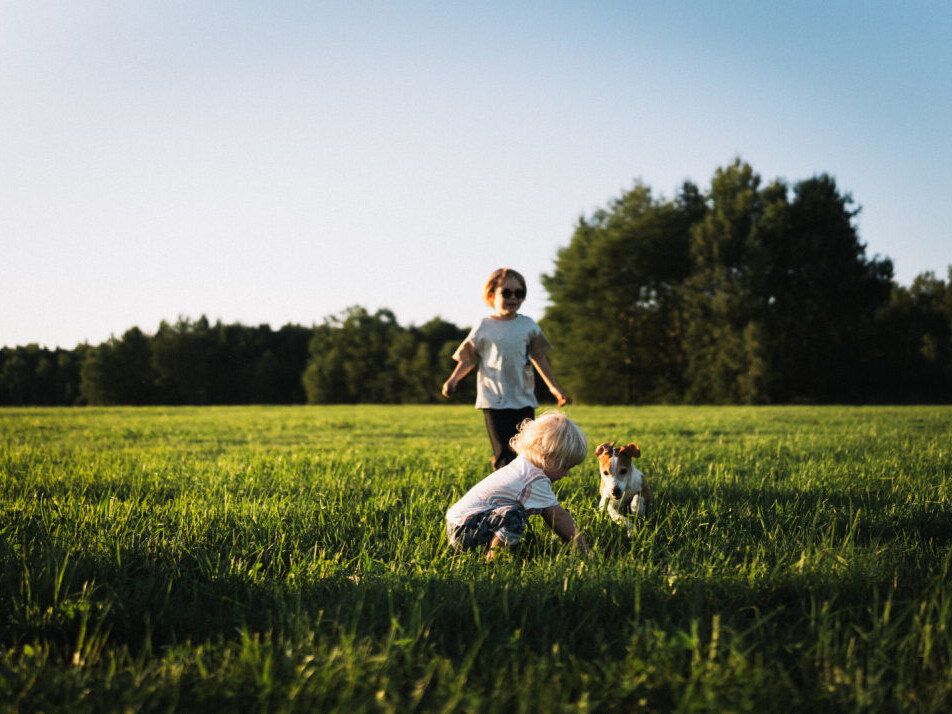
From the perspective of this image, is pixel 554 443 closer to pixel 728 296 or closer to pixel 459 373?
pixel 459 373

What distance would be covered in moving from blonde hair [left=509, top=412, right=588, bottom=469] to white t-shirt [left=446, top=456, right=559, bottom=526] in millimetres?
127

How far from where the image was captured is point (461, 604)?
2.31 m

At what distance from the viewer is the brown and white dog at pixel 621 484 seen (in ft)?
12.4

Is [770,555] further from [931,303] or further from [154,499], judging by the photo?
[931,303]

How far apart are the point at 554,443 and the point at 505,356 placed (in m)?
1.42

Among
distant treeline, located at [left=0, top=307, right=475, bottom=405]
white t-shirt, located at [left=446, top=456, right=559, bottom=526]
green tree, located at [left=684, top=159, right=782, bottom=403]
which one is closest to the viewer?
white t-shirt, located at [left=446, top=456, right=559, bottom=526]

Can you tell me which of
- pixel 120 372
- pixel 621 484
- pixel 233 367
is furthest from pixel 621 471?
pixel 233 367

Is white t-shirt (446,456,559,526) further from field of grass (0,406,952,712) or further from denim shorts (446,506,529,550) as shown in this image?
field of grass (0,406,952,712)

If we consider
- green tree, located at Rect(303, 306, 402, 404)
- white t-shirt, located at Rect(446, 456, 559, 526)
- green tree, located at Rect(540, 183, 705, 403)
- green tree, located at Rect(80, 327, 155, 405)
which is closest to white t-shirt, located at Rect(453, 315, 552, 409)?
white t-shirt, located at Rect(446, 456, 559, 526)

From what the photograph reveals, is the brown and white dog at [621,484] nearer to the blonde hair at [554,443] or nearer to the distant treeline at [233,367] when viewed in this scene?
the blonde hair at [554,443]

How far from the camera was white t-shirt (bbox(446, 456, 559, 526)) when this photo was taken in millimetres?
3309

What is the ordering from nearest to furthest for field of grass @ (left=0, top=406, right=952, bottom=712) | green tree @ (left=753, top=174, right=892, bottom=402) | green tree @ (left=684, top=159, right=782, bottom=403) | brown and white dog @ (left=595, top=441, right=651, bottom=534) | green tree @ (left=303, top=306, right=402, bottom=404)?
1. field of grass @ (left=0, top=406, right=952, bottom=712)
2. brown and white dog @ (left=595, top=441, right=651, bottom=534)
3. green tree @ (left=684, top=159, right=782, bottom=403)
4. green tree @ (left=753, top=174, right=892, bottom=402)
5. green tree @ (left=303, top=306, right=402, bottom=404)

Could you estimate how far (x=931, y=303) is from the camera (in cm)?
3891

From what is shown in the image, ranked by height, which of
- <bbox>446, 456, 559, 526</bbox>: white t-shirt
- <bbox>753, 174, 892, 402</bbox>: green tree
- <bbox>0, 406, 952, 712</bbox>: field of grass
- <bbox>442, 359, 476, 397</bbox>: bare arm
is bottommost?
<bbox>0, 406, 952, 712</bbox>: field of grass
